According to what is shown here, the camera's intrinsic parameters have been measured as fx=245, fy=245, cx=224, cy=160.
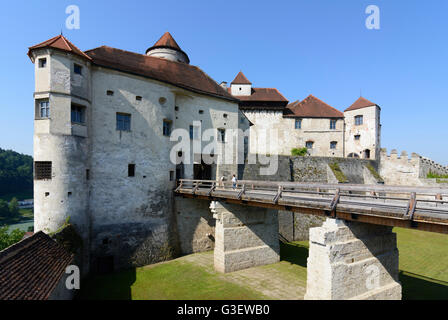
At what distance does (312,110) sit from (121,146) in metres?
24.6

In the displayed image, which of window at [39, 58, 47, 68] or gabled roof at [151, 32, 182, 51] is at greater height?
gabled roof at [151, 32, 182, 51]

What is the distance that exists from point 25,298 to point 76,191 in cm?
693

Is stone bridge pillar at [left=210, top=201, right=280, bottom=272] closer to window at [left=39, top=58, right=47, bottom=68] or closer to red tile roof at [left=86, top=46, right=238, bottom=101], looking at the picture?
red tile roof at [left=86, top=46, right=238, bottom=101]

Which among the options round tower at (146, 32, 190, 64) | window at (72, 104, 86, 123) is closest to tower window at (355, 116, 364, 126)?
round tower at (146, 32, 190, 64)

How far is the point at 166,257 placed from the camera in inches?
620

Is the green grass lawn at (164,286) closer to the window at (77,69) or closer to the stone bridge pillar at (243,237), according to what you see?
the stone bridge pillar at (243,237)

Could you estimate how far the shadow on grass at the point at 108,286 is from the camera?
1101 centimetres

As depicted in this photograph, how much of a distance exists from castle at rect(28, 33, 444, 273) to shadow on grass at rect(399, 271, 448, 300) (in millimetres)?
11577

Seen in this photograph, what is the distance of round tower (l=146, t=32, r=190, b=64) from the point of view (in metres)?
23.2

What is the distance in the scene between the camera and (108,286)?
39.5ft

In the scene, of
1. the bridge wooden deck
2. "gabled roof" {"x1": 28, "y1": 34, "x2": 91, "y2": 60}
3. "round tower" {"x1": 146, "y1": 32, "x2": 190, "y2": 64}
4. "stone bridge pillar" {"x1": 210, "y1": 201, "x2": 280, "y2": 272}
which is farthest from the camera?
"round tower" {"x1": 146, "y1": 32, "x2": 190, "y2": 64}

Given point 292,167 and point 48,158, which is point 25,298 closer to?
point 48,158

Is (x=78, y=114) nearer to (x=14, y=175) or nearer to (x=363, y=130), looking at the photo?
(x=363, y=130)

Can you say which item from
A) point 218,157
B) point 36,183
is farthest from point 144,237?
point 218,157
